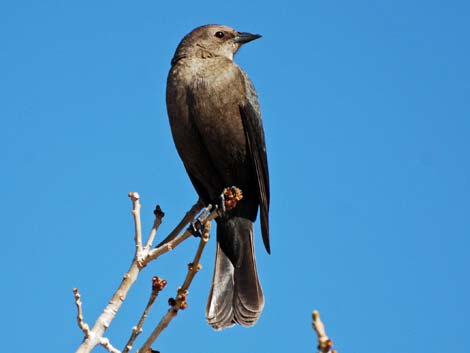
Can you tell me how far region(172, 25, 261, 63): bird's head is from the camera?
6172 mm

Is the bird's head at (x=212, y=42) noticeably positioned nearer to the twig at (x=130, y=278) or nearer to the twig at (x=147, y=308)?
the twig at (x=130, y=278)

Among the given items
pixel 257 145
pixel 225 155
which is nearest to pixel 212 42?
pixel 257 145

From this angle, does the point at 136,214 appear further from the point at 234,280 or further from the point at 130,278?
the point at 234,280

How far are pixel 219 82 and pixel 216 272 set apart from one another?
1.38 m

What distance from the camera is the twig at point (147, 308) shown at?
2.94 m

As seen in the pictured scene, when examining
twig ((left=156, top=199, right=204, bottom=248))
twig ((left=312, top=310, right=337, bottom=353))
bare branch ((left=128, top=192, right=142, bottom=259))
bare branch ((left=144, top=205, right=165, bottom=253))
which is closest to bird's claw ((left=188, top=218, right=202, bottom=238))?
twig ((left=156, top=199, right=204, bottom=248))

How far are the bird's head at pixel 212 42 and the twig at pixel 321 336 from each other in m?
4.14

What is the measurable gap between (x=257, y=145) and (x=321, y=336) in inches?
146

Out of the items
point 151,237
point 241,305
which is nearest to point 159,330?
point 151,237

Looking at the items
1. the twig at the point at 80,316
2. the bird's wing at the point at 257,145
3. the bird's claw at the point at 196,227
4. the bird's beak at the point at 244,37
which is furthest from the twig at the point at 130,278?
the bird's beak at the point at 244,37

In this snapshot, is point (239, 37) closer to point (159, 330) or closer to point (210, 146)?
point (210, 146)

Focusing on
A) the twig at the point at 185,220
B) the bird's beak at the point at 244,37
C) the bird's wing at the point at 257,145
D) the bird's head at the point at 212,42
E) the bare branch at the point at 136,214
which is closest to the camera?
the bare branch at the point at 136,214

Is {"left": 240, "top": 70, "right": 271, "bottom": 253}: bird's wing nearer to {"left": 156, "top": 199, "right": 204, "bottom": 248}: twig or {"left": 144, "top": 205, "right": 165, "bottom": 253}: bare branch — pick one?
{"left": 156, "top": 199, "right": 204, "bottom": 248}: twig

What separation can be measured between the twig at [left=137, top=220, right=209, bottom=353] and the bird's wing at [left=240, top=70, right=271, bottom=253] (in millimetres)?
2405
